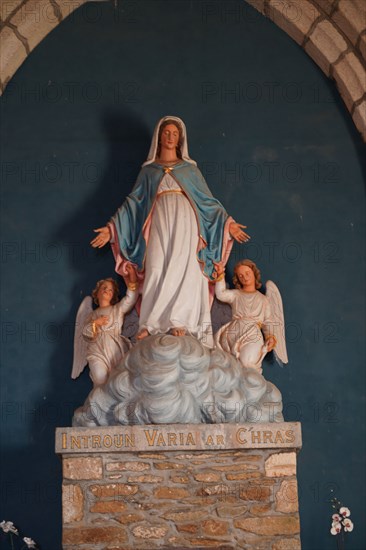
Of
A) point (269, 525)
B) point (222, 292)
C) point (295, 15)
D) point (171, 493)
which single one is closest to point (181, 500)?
point (171, 493)

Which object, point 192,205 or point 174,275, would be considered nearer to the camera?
point 174,275

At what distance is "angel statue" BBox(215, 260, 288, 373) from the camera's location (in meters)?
7.84

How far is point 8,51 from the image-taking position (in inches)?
356

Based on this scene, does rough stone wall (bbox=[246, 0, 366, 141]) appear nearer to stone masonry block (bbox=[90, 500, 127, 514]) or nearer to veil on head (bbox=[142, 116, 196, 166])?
veil on head (bbox=[142, 116, 196, 166])

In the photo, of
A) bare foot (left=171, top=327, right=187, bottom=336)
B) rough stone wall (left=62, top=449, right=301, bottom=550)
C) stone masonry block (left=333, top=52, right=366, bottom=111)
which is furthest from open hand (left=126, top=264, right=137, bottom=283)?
stone masonry block (left=333, top=52, right=366, bottom=111)

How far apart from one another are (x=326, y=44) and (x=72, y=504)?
4.47m

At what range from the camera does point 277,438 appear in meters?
7.19

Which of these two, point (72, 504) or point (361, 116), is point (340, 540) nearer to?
point (72, 504)

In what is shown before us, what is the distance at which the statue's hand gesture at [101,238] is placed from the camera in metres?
8.07

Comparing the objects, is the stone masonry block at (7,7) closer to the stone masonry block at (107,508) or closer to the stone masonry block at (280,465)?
the stone masonry block at (107,508)

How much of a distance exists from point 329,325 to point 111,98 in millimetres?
2682

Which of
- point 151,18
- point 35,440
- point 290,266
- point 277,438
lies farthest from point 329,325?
point 151,18

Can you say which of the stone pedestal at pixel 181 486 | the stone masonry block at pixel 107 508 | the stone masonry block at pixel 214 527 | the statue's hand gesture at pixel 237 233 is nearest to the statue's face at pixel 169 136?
the statue's hand gesture at pixel 237 233

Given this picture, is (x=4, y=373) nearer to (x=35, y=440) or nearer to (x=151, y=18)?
(x=35, y=440)
